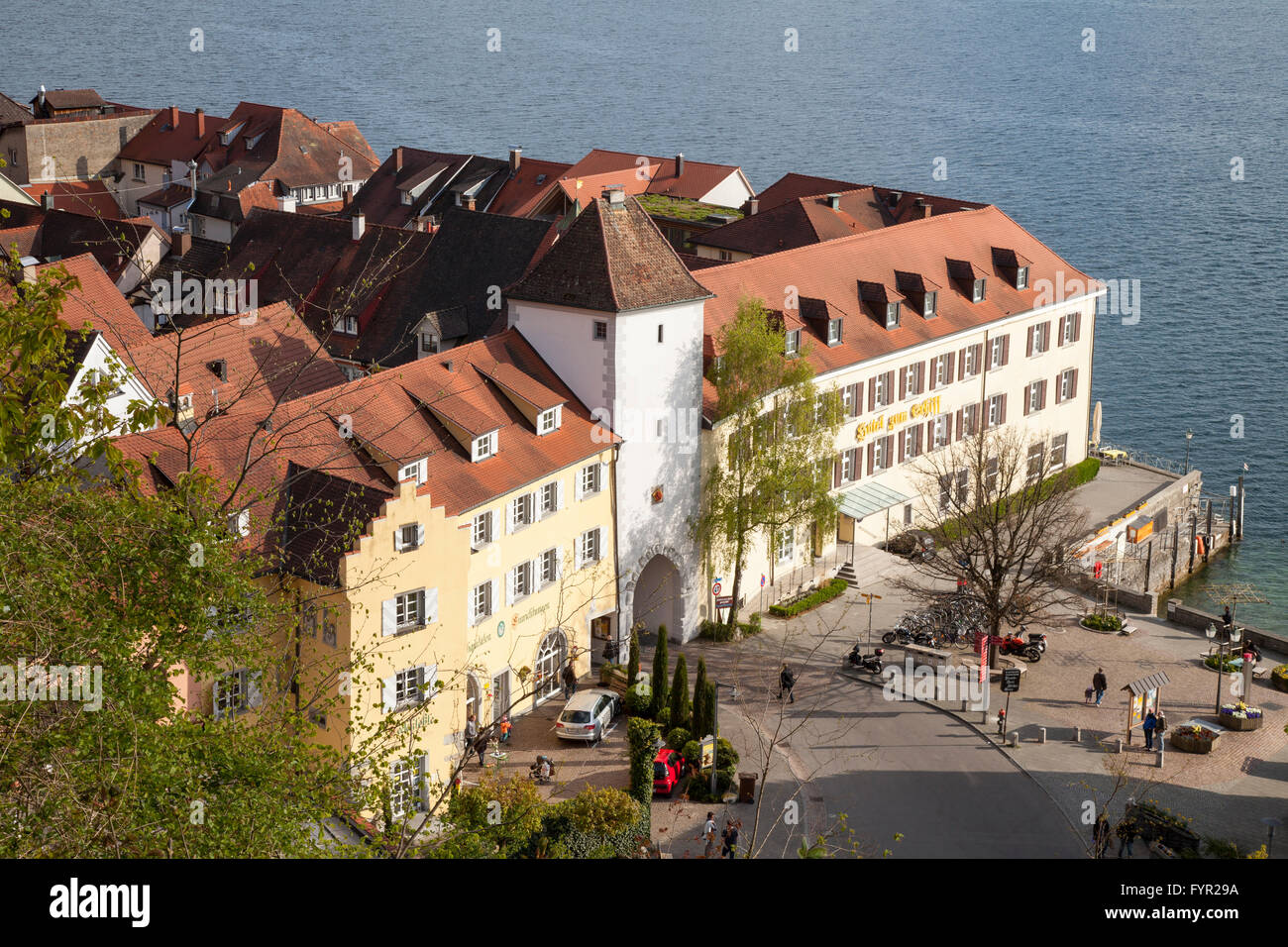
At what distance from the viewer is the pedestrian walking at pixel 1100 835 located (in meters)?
41.7

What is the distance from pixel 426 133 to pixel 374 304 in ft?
408

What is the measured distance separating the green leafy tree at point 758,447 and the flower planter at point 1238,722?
51.7 ft

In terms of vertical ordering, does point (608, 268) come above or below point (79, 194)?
below

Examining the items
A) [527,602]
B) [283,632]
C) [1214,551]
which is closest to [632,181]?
[1214,551]

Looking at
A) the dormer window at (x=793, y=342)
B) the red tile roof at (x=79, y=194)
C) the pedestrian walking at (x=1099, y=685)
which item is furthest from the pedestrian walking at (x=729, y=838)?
the red tile roof at (x=79, y=194)

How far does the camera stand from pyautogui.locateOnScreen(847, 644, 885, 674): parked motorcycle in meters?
58.5

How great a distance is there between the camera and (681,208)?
106312 millimetres

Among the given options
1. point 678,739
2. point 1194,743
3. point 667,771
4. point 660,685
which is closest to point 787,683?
point 660,685

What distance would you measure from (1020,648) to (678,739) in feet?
56.5

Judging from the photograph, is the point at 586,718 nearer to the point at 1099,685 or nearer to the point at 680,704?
the point at 680,704

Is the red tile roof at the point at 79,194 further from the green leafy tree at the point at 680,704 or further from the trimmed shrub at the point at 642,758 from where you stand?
the trimmed shrub at the point at 642,758

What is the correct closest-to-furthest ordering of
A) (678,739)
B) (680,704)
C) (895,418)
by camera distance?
1. (678,739)
2. (680,704)
3. (895,418)

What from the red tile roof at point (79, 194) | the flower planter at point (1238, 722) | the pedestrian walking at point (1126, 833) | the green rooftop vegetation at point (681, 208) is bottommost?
the pedestrian walking at point (1126, 833)
